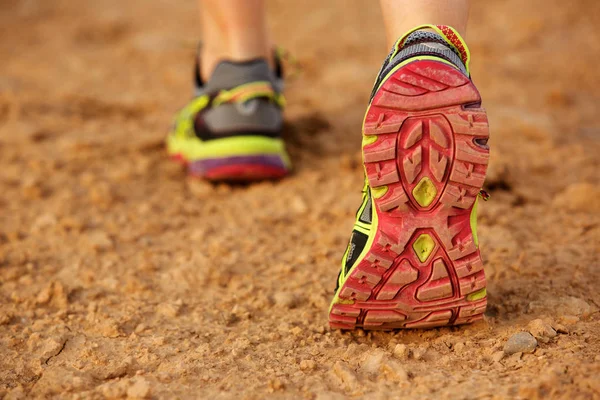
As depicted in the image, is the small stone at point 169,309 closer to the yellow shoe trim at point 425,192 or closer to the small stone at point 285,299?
the small stone at point 285,299

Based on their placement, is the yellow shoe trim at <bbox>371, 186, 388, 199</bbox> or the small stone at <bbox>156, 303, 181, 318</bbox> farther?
the small stone at <bbox>156, 303, 181, 318</bbox>

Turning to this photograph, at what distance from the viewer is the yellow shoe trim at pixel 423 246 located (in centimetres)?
105

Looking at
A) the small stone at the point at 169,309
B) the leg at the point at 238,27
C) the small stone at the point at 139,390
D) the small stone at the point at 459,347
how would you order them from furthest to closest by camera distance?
the leg at the point at 238,27, the small stone at the point at 169,309, the small stone at the point at 459,347, the small stone at the point at 139,390

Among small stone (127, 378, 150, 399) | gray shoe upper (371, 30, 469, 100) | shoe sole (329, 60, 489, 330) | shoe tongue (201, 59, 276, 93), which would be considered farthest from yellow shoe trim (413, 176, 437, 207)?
shoe tongue (201, 59, 276, 93)

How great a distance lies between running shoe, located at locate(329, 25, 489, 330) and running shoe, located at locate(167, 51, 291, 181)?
83 cm

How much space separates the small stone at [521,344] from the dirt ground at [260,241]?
0.02 m

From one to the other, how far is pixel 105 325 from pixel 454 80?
0.75m

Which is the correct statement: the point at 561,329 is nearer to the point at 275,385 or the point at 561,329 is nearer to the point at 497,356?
the point at 497,356

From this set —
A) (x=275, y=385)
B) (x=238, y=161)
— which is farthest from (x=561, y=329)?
(x=238, y=161)

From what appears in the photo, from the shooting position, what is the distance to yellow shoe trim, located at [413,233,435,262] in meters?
1.05

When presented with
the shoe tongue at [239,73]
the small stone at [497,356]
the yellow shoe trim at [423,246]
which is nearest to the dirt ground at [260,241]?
the small stone at [497,356]

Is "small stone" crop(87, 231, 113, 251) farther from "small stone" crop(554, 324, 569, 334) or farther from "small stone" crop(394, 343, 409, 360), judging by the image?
"small stone" crop(554, 324, 569, 334)

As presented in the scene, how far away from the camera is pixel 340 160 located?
6.66 ft

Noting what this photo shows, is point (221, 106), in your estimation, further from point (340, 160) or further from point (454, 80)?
point (454, 80)
